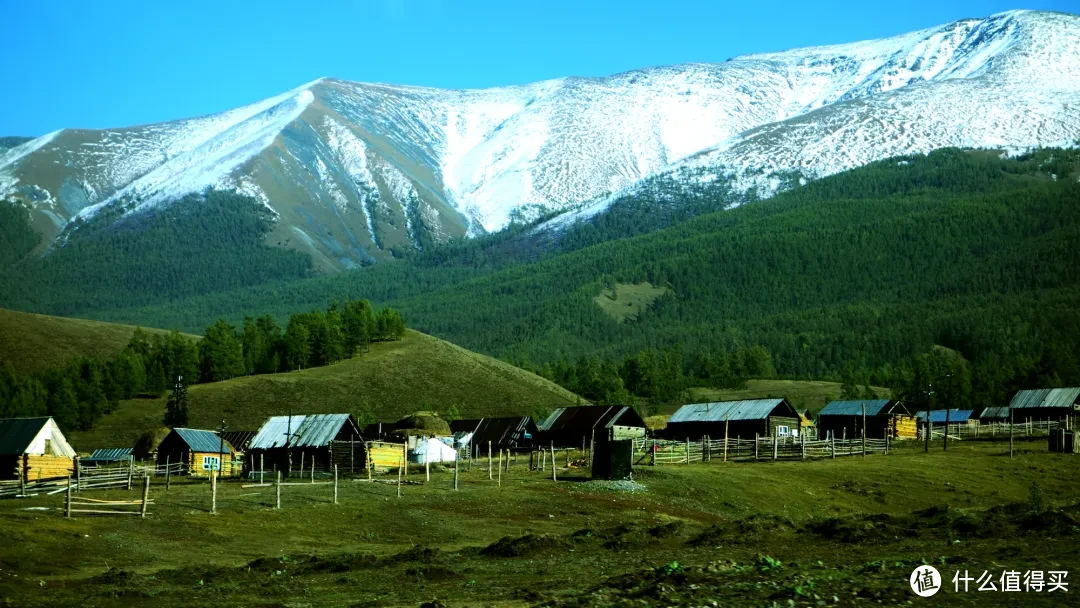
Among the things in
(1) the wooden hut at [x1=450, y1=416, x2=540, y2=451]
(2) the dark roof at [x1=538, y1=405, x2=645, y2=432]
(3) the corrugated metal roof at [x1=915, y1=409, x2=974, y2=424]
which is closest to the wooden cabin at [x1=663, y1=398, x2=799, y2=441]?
(2) the dark roof at [x1=538, y1=405, x2=645, y2=432]

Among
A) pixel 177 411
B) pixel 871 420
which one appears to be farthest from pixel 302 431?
pixel 177 411

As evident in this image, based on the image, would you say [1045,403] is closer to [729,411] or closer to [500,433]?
[729,411]

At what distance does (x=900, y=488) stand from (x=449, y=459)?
47404mm

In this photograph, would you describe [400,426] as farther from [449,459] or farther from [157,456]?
[157,456]

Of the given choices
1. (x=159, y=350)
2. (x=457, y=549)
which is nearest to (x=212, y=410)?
(x=159, y=350)

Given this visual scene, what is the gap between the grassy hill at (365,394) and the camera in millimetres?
146750

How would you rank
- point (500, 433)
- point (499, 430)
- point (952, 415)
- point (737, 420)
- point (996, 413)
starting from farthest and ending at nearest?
point (952, 415)
point (996, 413)
point (499, 430)
point (500, 433)
point (737, 420)

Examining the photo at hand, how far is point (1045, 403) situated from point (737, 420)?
2888 centimetres

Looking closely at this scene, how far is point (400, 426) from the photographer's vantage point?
110375mm

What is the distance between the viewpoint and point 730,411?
10519cm

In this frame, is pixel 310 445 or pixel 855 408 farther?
pixel 855 408

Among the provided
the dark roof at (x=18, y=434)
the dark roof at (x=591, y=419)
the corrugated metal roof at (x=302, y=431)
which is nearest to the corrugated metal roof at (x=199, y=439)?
the corrugated metal roof at (x=302, y=431)

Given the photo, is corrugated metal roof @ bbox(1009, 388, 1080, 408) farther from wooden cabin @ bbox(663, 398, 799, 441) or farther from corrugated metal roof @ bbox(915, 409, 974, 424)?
corrugated metal roof @ bbox(915, 409, 974, 424)

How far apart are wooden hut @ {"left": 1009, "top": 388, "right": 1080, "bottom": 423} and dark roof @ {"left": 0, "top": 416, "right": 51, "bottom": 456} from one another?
77.4m
